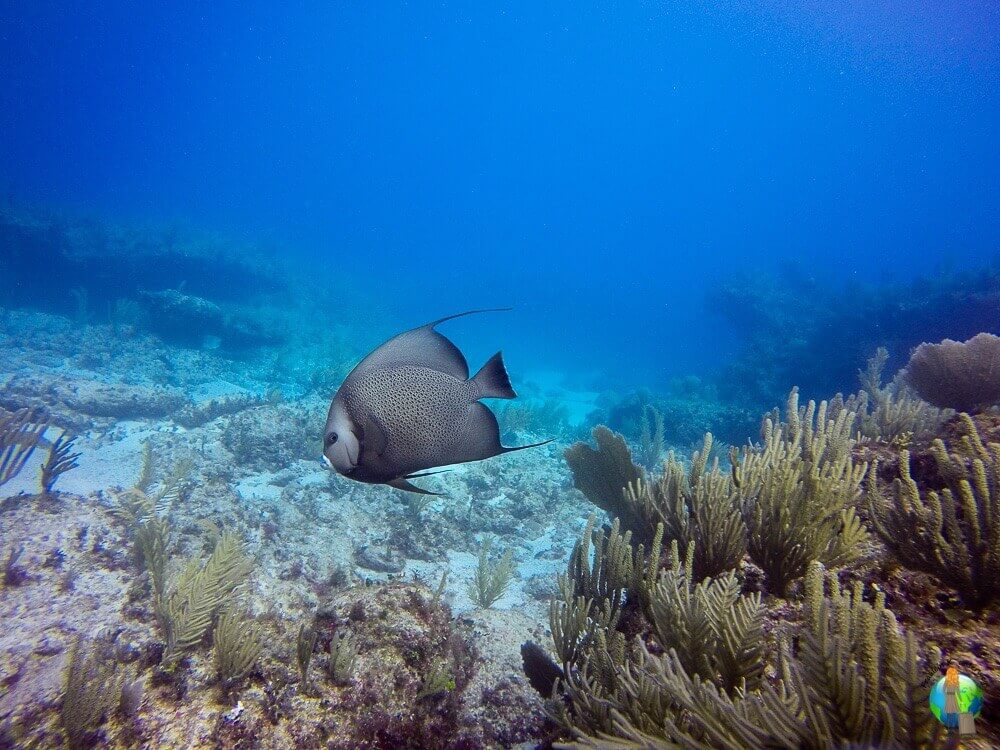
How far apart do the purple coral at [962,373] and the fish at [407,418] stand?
3.71 m

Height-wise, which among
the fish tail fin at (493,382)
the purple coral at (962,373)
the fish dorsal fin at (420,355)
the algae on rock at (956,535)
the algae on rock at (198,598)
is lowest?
the algae on rock at (198,598)

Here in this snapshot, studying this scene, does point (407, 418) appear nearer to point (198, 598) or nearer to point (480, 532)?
point (198, 598)

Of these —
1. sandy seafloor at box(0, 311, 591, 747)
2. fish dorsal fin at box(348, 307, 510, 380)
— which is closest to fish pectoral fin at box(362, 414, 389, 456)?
fish dorsal fin at box(348, 307, 510, 380)

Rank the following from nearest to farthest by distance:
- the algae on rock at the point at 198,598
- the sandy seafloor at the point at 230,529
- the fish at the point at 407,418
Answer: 1. the fish at the point at 407,418
2. the sandy seafloor at the point at 230,529
3. the algae on rock at the point at 198,598

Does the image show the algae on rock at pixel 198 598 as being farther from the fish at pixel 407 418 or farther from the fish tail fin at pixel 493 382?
the fish tail fin at pixel 493 382

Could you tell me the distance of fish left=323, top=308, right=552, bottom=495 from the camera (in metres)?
1.68

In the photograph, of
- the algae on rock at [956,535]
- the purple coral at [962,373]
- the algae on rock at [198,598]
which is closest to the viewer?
the algae on rock at [956,535]

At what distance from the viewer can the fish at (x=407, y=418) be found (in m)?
1.68

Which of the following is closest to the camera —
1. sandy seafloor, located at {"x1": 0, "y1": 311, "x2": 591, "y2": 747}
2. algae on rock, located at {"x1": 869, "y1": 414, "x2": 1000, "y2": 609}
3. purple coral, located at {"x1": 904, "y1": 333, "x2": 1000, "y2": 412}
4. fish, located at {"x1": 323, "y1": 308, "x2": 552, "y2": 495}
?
algae on rock, located at {"x1": 869, "y1": 414, "x2": 1000, "y2": 609}

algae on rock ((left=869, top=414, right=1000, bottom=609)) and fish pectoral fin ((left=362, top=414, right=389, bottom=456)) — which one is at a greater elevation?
fish pectoral fin ((left=362, top=414, right=389, bottom=456))

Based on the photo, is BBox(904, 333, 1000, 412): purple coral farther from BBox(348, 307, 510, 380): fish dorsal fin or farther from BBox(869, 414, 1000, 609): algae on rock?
BBox(348, 307, 510, 380): fish dorsal fin

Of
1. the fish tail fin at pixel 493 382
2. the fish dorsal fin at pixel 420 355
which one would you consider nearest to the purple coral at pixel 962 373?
the fish tail fin at pixel 493 382

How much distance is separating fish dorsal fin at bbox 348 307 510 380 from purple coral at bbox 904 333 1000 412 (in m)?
3.75

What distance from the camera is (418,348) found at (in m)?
1.92
